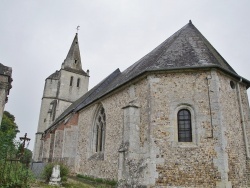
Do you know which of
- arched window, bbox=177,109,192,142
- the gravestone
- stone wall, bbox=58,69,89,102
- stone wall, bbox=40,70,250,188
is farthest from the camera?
stone wall, bbox=58,69,89,102

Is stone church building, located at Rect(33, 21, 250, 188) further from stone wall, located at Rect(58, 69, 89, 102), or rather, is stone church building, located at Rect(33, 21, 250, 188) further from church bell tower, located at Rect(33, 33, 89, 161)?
stone wall, located at Rect(58, 69, 89, 102)

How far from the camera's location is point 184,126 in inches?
395

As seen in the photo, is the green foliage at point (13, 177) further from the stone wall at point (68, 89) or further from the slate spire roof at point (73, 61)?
the slate spire roof at point (73, 61)

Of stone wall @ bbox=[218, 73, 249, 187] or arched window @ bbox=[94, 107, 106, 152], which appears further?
arched window @ bbox=[94, 107, 106, 152]

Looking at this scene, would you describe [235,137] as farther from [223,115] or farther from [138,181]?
[138,181]

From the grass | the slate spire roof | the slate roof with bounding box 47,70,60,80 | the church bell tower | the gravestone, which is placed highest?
the slate spire roof

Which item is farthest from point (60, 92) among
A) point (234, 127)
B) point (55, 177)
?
point (234, 127)

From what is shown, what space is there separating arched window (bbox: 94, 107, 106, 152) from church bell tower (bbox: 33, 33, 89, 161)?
1419cm

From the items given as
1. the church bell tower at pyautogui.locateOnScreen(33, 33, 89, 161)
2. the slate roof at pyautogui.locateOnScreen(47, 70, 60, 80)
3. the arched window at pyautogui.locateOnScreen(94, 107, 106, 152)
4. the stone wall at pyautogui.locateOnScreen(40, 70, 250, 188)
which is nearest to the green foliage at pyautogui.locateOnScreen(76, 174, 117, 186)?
the stone wall at pyautogui.locateOnScreen(40, 70, 250, 188)

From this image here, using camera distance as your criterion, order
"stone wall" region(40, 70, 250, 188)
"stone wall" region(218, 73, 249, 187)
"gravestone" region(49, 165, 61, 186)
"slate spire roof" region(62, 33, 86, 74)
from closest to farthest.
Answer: "stone wall" region(40, 70, 250, 188) → "stone wall" region(218, 73, 249, 187) → "gravestone" region(49, 165, 61, 186) → "slate spire roof" region(62, 33, 86, 74)

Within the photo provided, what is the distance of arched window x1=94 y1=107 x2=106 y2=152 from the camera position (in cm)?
1511

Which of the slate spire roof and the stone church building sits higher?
the slate spire roof

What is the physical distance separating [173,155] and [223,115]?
108 inches

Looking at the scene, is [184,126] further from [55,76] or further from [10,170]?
[55,76]
